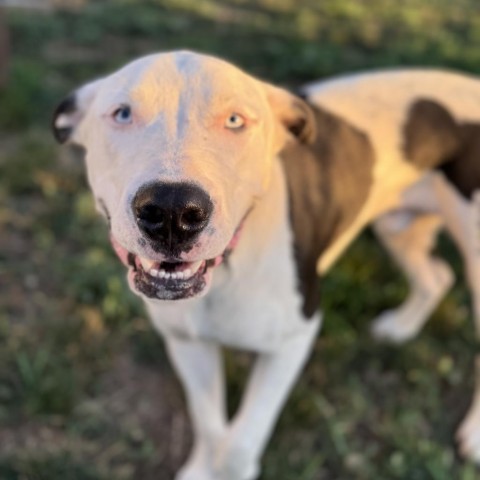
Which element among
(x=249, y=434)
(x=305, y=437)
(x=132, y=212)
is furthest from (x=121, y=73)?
(x=305, y=437)

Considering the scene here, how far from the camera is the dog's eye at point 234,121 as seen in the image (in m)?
2.41

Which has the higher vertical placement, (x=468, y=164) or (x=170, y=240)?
(x=170, y=240)

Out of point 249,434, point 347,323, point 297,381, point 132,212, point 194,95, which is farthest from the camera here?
point 347,323

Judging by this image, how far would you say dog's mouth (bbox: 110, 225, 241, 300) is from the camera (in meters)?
2.36

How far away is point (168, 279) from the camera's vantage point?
2.35m

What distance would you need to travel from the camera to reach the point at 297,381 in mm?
3840

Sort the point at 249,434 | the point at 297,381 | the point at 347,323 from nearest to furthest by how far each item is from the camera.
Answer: the point at 249,434
the point at 297,381
the point at 347,323

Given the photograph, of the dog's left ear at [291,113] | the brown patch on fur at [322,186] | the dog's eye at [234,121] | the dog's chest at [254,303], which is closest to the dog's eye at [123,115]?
the dog's eye at [234,121]

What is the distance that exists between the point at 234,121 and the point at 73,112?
662 millimetres

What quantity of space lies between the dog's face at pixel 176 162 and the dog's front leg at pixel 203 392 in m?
0.83

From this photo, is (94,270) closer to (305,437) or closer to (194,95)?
(305,437)

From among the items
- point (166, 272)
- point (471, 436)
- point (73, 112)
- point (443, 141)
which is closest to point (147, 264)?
point (166, 272)

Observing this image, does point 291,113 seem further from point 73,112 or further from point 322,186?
point 73,112

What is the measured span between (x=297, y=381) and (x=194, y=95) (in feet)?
6.09
